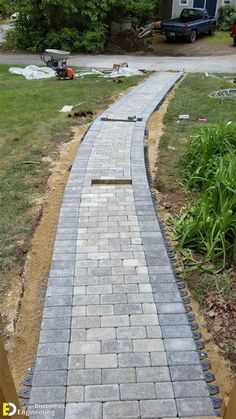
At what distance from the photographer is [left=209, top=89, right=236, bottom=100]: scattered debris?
9.24 metres

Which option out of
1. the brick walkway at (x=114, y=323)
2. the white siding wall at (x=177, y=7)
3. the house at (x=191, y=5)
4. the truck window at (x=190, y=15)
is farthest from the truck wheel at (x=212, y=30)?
the brick walkway at (x=114, y=323)

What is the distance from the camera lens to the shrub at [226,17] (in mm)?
22266

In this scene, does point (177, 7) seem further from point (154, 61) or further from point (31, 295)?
point (31, 295)

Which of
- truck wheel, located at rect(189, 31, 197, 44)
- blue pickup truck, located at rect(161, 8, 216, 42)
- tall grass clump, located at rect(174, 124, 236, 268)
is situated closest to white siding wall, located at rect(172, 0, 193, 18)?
blue pickup truck, located at rect(161, 8, 216, 42)

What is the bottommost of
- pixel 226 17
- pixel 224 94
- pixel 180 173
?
pixel 180 173

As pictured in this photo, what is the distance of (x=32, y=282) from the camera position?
11.3ft

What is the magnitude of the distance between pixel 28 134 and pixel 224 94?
511cm

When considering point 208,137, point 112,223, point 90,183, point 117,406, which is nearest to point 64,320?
point 117,406

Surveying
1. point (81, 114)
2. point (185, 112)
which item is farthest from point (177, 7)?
point (81, 114)

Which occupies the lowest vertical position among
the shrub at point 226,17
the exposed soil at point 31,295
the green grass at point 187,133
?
the exposed soil at point 31,295

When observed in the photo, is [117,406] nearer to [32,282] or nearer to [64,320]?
[64,320]

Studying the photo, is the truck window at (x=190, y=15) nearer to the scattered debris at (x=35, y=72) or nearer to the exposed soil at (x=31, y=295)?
the scattered debris at (x=35, y=72)

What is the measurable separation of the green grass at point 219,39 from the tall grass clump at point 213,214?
16485 millimetres

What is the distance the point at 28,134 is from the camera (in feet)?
23.1
